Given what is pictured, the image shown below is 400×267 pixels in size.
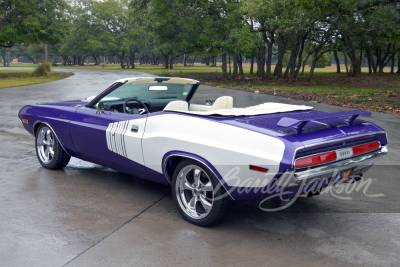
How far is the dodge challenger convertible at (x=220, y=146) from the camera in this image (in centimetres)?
313

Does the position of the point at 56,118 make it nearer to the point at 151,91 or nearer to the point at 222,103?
the point at 151,91

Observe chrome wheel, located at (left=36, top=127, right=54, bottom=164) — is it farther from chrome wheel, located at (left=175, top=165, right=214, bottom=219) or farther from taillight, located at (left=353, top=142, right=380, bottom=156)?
taillight, located at (left=353, top=142, right=380, bottom=156)

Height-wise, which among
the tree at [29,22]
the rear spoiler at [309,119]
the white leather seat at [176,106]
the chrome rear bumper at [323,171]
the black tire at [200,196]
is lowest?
the black tire at [200,196]

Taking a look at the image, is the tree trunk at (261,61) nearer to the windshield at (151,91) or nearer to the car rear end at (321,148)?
the windshield at (151,91)

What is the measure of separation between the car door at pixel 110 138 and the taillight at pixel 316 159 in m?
1.62

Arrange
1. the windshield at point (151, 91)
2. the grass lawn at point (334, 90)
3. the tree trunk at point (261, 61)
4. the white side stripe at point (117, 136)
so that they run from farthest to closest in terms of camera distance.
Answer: the tree trunk at point (261, 61), the grass lawn at point (334, 90), the windshield at point (151, 91), the white side stripe at point (117, 136)

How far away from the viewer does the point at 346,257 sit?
3061mm

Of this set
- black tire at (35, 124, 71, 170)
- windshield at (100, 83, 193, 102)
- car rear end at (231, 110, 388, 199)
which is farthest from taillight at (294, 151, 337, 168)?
black tire at (35, 124, 71, 170)

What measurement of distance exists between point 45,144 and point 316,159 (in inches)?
150

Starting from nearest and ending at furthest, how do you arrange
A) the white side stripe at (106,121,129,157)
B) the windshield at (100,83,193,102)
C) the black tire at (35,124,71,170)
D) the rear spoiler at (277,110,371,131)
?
the rear spoiler at (277,110,371,131), the white side stripe at (106,121,129,157), the windshield at (100,83,193,102), the black tire at (35,124,71,170)

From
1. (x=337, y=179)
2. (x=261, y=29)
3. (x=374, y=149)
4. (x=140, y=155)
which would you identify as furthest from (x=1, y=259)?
(x=261, y=29)

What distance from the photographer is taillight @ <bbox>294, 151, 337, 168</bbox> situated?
3.08 meters

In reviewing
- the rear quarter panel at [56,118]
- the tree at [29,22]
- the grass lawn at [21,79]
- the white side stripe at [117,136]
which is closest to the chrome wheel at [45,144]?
the rear quarter panel at [56,118]

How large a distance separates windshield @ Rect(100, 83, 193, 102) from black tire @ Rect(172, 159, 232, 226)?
1255mm
